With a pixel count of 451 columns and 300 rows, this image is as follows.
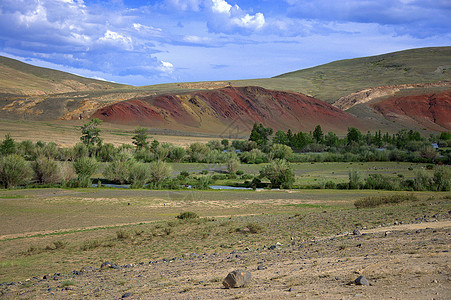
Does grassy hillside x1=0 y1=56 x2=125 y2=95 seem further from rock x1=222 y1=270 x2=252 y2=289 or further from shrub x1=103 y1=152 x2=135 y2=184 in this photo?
rock x1=222 y1=270 x2=252 y2=289

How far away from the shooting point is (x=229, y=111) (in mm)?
114625

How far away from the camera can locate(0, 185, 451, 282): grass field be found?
12992 mm

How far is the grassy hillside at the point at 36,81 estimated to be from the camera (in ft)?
398

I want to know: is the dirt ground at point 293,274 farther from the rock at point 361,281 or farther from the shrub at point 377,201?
the shrub at point 377,201

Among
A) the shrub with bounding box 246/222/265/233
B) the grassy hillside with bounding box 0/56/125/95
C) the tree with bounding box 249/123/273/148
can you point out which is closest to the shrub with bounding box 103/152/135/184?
the shrub with bounding box 246/222/265/233

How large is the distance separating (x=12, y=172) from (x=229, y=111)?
88.1 metres

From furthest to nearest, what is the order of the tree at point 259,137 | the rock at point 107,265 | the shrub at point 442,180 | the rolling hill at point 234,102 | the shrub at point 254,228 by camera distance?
1. the rolling hill at point 234,102
2. the tree at point 259,137
3. the shrub at point 442,180
4. the shrub at point 254,228
5. the rock at point 107,265

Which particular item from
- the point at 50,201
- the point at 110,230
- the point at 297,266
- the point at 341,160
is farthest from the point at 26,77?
the point at 297,266

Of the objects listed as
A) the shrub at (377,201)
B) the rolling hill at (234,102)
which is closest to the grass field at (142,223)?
the shrub at (377,201)

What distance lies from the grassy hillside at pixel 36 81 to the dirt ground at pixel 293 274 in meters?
115

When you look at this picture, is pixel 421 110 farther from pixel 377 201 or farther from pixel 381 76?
pixel 377 201

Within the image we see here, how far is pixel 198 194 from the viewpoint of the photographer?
28.9 m

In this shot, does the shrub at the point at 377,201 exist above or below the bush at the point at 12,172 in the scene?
below

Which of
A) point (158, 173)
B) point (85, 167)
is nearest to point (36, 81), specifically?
point (85, 167)
